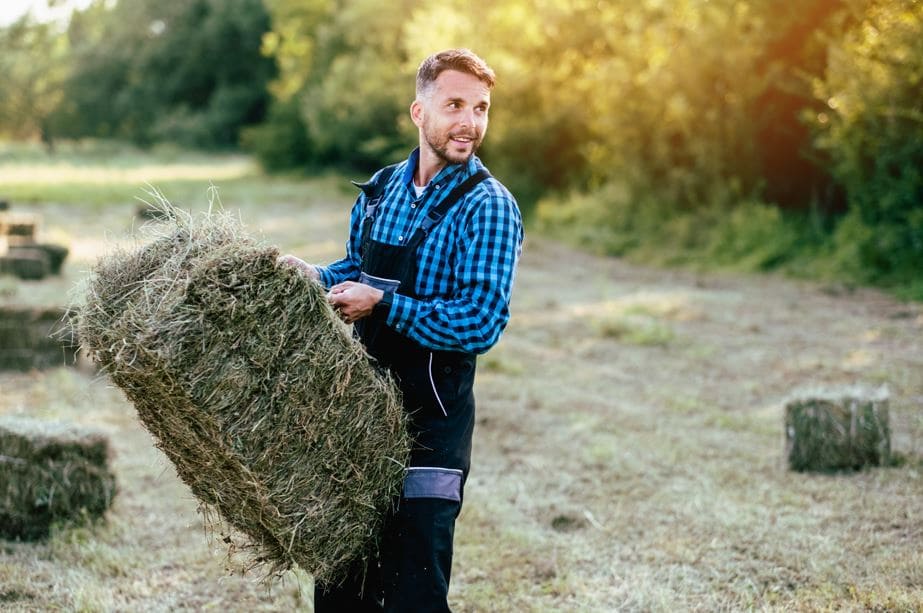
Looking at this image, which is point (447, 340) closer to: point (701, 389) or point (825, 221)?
point (701, 389)

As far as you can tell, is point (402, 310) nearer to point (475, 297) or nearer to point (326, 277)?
point (475, 297)

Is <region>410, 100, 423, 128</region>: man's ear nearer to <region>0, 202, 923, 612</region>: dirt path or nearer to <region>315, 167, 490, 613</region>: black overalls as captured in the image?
<region>315, 167, 490, 613</region>: black overalls

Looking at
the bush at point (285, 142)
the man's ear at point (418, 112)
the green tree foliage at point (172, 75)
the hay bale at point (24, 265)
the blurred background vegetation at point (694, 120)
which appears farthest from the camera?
the green tree foliage at point (172, 75)

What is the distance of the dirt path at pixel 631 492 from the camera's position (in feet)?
16.0

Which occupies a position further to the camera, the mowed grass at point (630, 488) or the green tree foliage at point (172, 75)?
the green tree foliage at point (172, 75)

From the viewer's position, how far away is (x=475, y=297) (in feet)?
10.5

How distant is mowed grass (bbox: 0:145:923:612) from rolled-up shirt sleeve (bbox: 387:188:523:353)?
1164mm

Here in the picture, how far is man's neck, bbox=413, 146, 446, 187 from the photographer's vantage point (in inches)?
136

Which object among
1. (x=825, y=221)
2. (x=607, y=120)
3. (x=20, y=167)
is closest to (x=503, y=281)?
(x=825, y=221)

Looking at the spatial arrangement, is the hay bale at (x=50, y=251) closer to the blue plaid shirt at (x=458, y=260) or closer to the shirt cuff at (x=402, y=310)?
the blue plaid shirt at (x=458, y=260)

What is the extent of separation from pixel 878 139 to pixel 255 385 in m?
12.7

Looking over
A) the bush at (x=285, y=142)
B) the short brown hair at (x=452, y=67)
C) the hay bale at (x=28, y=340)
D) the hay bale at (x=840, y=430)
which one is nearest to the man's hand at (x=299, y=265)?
the short brown hair at (x=452, y=67)

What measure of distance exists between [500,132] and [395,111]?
1042cm

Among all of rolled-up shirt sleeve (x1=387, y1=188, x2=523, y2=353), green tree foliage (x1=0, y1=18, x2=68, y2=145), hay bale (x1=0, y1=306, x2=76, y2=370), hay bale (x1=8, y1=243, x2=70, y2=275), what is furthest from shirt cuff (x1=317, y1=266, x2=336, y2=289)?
green tree foliage (x1=0, y1=18, x2=68, y2=145)
